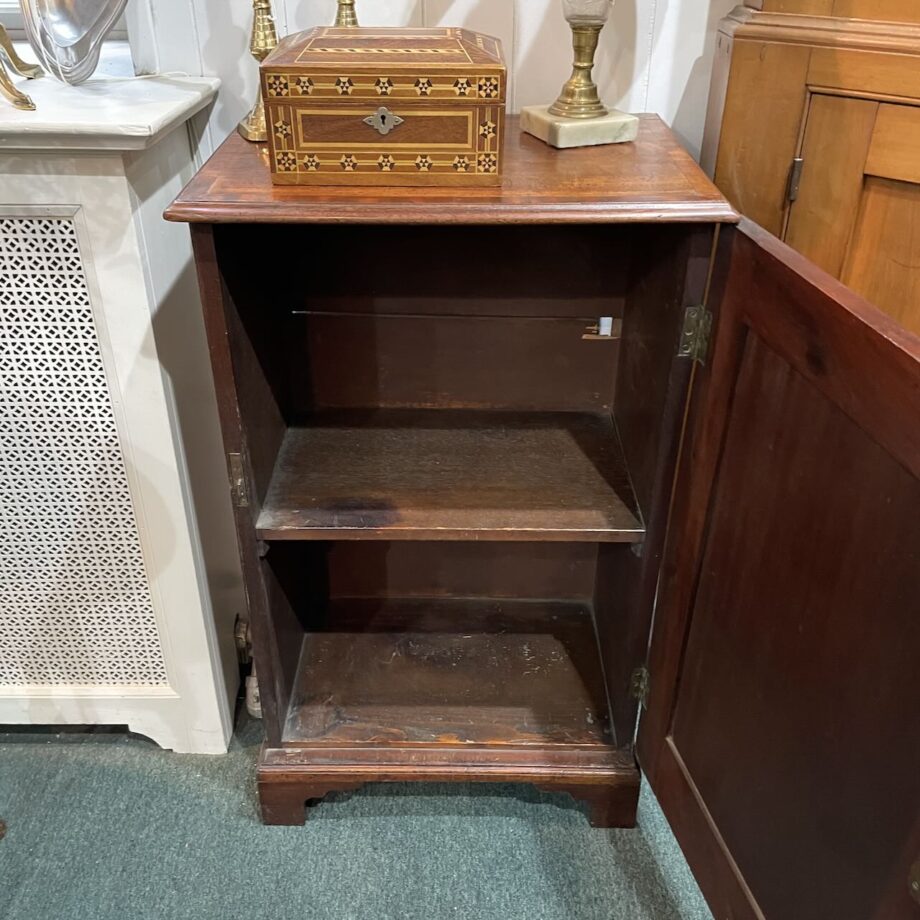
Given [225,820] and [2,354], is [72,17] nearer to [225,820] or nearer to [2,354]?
[2,354]

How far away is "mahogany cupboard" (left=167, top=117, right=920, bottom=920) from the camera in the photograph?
0.75 m

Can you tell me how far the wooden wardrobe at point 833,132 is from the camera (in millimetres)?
931

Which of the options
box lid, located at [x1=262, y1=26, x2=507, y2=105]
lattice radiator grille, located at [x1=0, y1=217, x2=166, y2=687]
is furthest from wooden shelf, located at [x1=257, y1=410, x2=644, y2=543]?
box lid, located at [x1=262, y1=26, x2=507, y2=105]

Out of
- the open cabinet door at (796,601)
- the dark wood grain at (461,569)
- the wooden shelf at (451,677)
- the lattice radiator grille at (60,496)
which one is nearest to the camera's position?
the open cabinet door at (796,601)

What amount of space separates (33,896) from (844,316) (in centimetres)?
134

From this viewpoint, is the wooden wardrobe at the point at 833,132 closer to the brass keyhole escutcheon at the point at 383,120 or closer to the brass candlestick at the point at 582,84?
the brass candlestick at the point at 582,84

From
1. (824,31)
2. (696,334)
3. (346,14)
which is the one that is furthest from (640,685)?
(346,14)

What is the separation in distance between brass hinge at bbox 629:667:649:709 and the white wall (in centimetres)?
81

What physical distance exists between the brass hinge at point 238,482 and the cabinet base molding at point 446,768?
45cm

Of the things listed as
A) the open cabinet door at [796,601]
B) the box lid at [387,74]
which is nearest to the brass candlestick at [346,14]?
the box lid at [387,74]

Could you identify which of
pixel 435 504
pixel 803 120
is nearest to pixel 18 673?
pixel 435 504

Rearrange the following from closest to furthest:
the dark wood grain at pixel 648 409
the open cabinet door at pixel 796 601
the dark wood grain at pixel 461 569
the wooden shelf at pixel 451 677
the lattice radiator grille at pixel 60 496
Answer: the open cabinet door at pixel 796 601 → the dark wood grain at pixel 648 409 → the lattice radiator grille at pixel 60 496 → the wooden shelf at pixel 451 677 → the dark wood grain at pixel 461 569

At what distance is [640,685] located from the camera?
4.01 feet

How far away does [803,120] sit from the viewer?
3.34 feet
